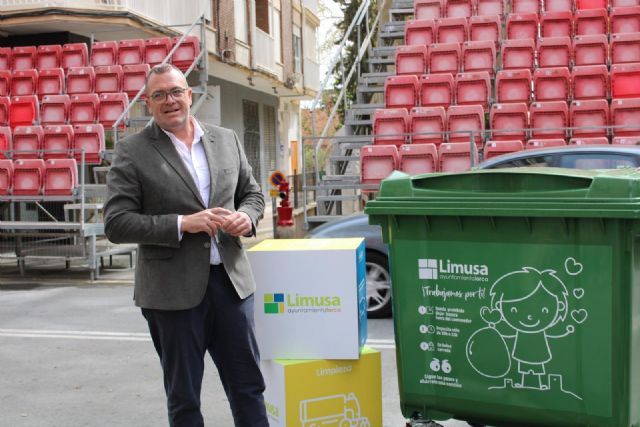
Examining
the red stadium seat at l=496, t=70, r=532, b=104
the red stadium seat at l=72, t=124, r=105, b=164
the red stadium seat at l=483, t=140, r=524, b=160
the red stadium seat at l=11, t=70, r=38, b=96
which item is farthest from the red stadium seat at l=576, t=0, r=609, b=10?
the red stadium seat at l=11, t=70, r=38, b=96

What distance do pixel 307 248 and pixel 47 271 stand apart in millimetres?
8907

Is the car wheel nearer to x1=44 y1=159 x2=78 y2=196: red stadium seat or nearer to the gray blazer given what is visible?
the gray blazer

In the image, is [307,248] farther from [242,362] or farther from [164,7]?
[164,7]

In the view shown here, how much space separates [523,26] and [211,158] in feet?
43.5

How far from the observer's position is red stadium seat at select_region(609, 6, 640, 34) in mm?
15336

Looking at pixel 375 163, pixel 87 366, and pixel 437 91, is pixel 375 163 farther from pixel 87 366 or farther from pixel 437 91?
pixel 87 366

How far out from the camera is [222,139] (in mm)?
3717

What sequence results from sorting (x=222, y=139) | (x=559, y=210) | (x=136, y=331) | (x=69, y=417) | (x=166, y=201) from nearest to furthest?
(x=559, y=210) < (x=166, y=201) < (x=222, y=139) < (x=69, y=417) < (x=136, y=331)

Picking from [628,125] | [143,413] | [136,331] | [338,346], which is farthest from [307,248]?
[628,125]

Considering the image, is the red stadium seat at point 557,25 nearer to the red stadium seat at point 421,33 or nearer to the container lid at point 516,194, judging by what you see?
the red stadium seat at point 421,33

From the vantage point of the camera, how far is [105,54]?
1672cm

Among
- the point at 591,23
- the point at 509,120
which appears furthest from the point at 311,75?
the point at 509,120

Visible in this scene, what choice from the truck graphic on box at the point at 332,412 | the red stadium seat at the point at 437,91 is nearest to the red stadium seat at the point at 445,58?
the red stadium seat at the point at 437,91

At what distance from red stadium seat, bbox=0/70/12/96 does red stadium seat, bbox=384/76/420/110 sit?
7.61 meters
